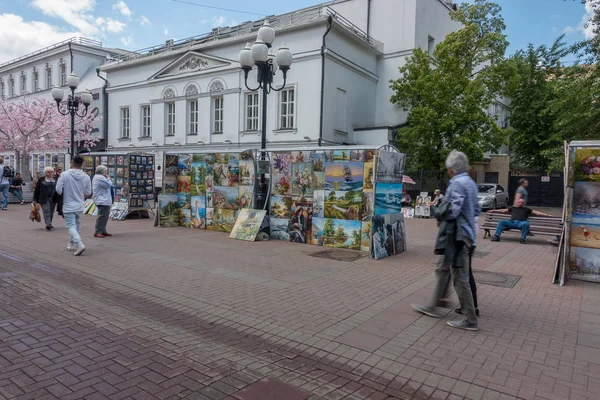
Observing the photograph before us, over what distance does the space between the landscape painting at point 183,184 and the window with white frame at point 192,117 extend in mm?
13952

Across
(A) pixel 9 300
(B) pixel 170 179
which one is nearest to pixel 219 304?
(A) pixel 9 300

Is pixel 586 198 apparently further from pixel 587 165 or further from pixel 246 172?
pixel 246 172

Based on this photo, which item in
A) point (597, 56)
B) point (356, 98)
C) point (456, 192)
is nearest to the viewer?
point (456, 192)

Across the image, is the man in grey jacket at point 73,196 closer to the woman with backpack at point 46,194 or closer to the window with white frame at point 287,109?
the woman with backpack at point 46,194

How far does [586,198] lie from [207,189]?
939 centimetres

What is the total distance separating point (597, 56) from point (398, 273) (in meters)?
12.4

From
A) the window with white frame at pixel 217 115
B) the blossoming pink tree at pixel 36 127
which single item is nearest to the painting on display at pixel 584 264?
the window with white frame at pixel 217 115

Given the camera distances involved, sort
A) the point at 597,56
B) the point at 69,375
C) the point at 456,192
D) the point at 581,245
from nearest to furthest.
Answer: the point at 69,375
the point at 456,192
the point at 581,245
the point at 597,56

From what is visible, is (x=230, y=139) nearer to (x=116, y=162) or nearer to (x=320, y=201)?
(x=116, y=162)

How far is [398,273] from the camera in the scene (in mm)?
7617

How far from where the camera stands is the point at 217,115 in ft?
84.6

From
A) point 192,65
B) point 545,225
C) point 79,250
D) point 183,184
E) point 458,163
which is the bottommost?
point 79,250

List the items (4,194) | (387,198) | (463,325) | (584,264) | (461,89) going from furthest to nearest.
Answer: (461,89) → (4,194) → (387,198) → (584,264) → (463,325)

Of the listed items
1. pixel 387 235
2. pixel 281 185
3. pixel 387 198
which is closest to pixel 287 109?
pixel 281 185
